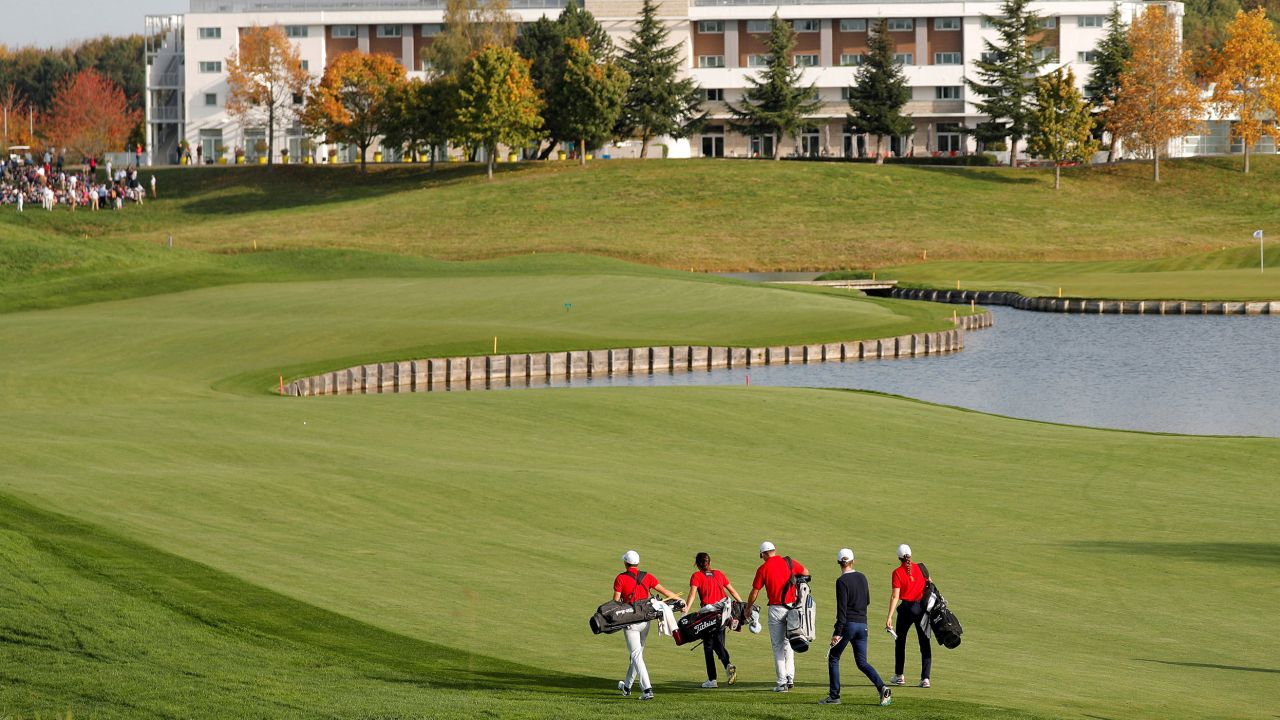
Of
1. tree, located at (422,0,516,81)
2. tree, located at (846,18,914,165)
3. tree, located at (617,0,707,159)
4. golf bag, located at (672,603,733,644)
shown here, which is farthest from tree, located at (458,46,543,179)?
golf bag, located at (672,603,733,644)

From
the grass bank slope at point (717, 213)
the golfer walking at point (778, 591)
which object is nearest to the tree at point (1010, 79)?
the grass bank slope at point (717, 213)

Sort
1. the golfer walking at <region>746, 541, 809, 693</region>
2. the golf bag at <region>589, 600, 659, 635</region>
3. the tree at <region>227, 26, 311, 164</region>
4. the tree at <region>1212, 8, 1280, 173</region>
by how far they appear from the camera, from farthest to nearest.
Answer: the tree at <region>227, 26, 311, 164</region> < the tree at <region>1212, 8, 1280, 173</region> < the golfer walking at <region>746, 541, 809, 693</region> < the golf bag at <region>589, 600, 659, 635</region>

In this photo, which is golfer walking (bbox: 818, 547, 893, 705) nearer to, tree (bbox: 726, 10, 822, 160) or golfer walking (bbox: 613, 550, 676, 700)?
golfer walking (bbox: 613, 550, 676, 700)

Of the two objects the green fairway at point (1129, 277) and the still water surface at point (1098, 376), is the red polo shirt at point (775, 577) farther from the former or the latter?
the green fairway at point (1129, 277)

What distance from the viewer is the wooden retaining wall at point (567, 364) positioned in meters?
59.2

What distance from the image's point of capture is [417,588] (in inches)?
952

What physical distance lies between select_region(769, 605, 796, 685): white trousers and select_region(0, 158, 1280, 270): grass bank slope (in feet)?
310

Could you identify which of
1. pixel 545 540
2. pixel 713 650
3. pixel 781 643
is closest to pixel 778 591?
pixel 781 643

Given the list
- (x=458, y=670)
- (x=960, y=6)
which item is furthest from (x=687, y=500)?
(x=960, y=6)

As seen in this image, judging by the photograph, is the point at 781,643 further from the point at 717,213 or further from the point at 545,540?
the point at 717,213

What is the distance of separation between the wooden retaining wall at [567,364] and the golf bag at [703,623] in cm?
3820

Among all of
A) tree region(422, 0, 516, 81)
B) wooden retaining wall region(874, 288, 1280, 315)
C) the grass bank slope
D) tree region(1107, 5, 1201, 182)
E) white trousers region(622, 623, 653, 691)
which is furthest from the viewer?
tree region(422, 0, 516, 81)

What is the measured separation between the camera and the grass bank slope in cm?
11956

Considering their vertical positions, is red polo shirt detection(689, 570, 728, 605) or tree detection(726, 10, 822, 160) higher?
tree detection(726, 10, 822, 160)
